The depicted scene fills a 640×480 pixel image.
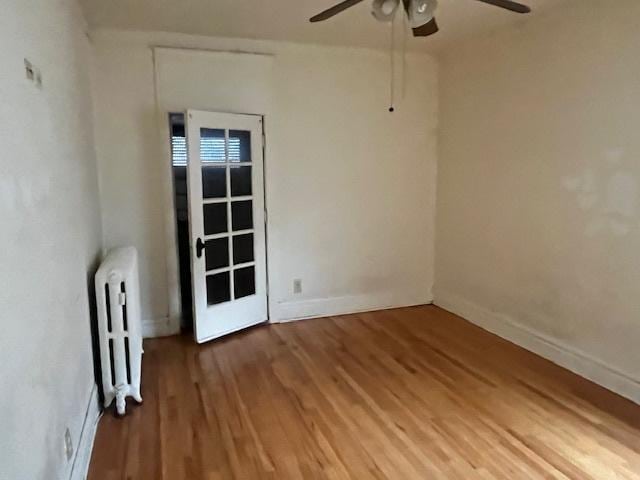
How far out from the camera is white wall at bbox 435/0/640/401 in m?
3.13

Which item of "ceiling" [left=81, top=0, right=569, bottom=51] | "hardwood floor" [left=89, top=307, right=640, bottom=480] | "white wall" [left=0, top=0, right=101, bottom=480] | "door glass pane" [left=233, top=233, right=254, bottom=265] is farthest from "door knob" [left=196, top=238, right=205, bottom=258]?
"ceiling" [left=81, top=0, right=569, bottom=51]

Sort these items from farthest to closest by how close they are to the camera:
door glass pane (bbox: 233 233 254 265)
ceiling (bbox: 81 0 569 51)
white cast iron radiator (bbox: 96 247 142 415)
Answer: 1. door glass pane (bbox: 233 233 254 265)
2. ceiling (bbox: 81 0 569 51)
3. white cast iron radiator (bbox: 96 247 142 415)

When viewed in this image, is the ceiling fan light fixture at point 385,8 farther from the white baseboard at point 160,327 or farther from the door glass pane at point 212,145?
the white baseboard at point 160,327

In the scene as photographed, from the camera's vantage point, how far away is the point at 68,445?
2.14m

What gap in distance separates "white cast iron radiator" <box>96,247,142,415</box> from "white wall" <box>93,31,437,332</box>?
4.11ft

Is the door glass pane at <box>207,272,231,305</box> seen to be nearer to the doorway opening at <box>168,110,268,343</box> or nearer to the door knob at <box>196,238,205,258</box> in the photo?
the doorway opening at <box>168,110,268,343</box>

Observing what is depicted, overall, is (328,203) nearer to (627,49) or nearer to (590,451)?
(627,49)

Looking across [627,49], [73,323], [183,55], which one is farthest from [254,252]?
[627,49]

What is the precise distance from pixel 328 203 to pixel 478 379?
6.91ft

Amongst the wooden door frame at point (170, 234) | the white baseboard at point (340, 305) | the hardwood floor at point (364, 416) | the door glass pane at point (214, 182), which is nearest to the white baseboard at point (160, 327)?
the wooden door frame at point (170, 234)

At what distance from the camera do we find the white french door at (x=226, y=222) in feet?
13.0

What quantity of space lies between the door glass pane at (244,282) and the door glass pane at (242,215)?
1.26 ft

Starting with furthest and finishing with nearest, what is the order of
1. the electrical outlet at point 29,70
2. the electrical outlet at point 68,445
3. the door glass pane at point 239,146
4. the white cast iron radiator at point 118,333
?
the door glass pane at point 239,146
the white cast iron radiator at point 118,333
the electrical outlet at point 68,445
the electrical outlet at point 29,70

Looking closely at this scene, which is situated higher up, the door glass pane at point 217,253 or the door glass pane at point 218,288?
the door glass pane at point 217,253
